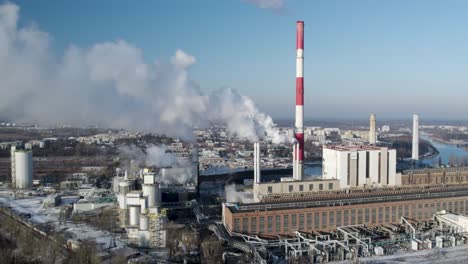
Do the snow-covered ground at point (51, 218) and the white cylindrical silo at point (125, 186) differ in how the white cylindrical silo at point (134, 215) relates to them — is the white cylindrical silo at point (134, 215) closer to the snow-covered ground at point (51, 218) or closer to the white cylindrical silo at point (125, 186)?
the snow-covered ground at point (51, 218)

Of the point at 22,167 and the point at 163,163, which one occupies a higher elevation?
the point at 163,163

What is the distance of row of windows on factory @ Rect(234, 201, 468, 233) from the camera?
34.3 feet

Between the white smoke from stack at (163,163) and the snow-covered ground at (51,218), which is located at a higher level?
the white smoke from stack at (163,163)

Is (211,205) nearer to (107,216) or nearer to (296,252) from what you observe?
(107,216)

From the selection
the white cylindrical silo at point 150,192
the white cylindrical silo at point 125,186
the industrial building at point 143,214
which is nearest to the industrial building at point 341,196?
the industrial building at point 143,214

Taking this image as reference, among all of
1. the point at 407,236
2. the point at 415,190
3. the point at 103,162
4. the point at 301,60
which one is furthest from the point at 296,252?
the point at 103,162

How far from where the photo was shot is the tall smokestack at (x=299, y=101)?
13.5m

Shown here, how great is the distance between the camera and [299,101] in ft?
45.0

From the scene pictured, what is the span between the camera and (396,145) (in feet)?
109

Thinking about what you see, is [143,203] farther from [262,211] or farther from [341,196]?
[341,196]

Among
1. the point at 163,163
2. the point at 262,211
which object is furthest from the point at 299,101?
the point at 163,163

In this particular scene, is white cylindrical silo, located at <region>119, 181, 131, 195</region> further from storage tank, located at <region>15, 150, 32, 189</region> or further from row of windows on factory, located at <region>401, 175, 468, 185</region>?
row of windows on factory, located at <region>401, 175, 468, 185</region>

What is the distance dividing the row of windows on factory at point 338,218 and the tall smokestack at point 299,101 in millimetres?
2694

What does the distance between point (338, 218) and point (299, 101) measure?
410cm
